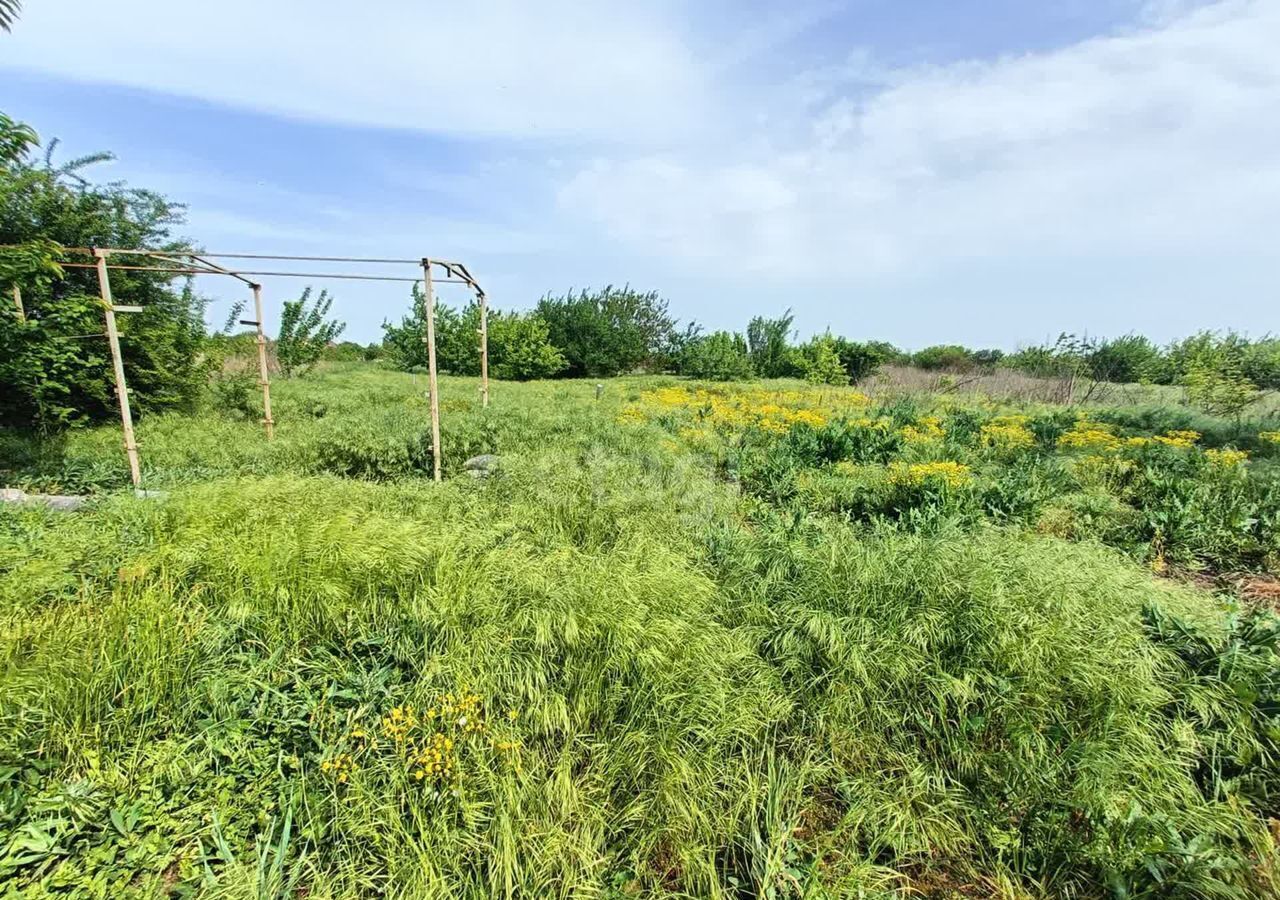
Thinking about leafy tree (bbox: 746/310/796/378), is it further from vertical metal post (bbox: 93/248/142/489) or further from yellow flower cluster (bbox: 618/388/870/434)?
vertical metal post (bbox: 93/248/142/489)

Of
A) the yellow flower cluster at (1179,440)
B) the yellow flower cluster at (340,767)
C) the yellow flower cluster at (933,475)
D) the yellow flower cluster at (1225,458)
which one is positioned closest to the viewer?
the yellow flower cluster at (340,767)

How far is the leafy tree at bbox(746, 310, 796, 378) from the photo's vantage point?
Result: 31.3 metres

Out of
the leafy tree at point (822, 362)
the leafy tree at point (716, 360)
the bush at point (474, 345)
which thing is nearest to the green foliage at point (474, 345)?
the bush at point (474, 345)

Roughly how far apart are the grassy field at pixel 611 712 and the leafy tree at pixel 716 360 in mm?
24985

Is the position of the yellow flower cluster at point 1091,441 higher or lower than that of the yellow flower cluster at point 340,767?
higher

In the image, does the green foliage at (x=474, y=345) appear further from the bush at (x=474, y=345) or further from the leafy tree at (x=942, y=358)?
the leafy tree at (x=942, y=358)

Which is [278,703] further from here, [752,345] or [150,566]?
[752,345]

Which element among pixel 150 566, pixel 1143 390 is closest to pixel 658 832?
pixel 150 566

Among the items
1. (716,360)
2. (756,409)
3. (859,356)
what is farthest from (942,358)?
(756,409)

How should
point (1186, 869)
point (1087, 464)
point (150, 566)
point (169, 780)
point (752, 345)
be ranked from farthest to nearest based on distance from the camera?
point (752, 345)
point (1087, 464)
point (150, 566)
point (169, 780)
point (1186, 869)

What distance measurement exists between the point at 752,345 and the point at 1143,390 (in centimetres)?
1923

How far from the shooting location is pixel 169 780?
198cm

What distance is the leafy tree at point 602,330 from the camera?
1187 inches

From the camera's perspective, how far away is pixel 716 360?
28.4 meters
